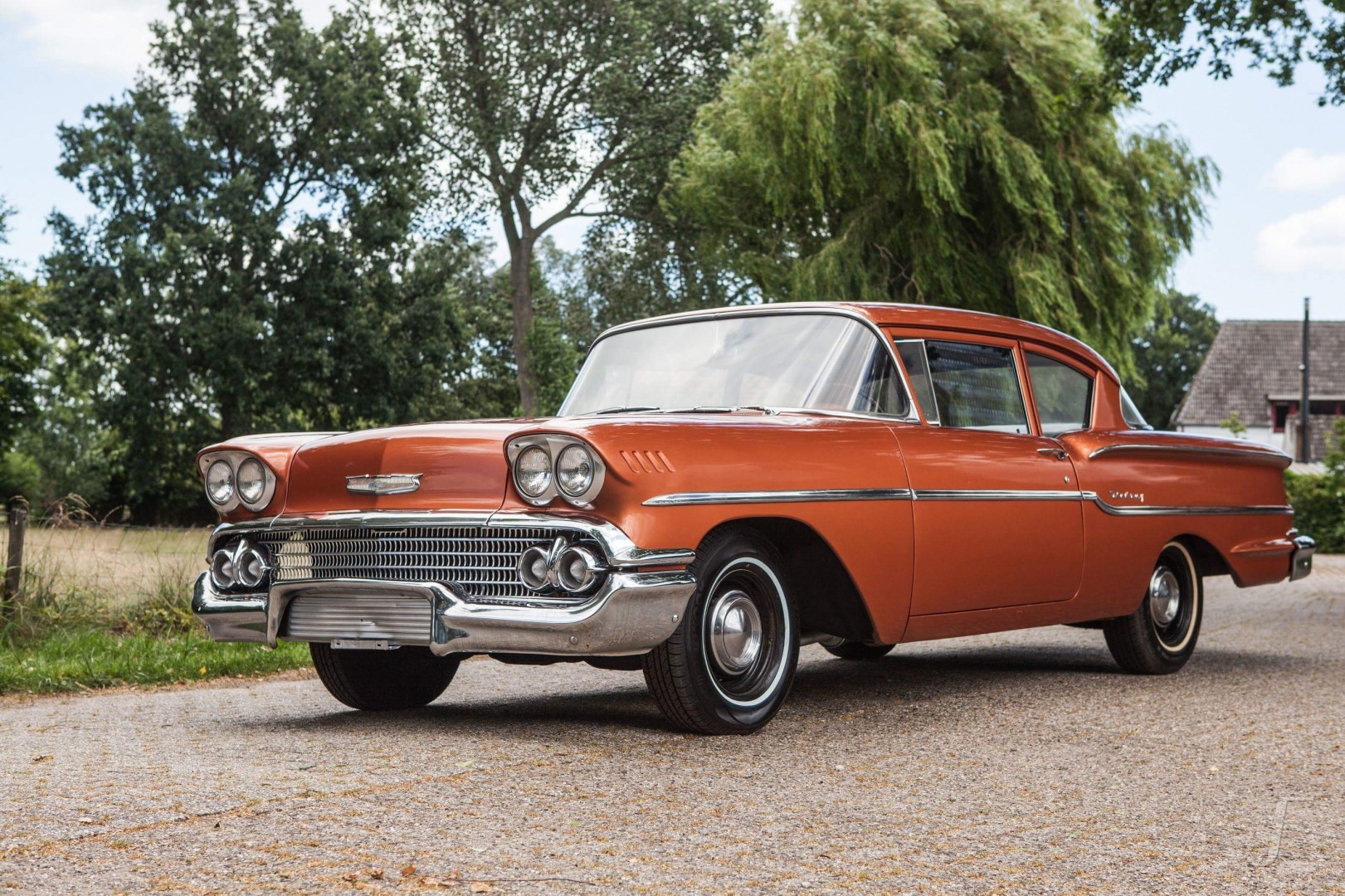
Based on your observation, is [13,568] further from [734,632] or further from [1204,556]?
[1204,556]

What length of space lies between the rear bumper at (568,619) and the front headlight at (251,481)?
661 mm

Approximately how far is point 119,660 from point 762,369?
4.35 meters

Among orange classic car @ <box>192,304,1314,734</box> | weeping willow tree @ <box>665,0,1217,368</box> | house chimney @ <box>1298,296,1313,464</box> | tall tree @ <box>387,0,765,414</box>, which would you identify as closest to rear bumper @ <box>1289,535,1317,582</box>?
orange classic car @ <box>192,304,1314,734</box>

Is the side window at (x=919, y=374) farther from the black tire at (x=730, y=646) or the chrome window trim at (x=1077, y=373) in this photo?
the black tire at (x=730, y=646)

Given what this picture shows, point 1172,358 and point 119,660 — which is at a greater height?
point 1172,358

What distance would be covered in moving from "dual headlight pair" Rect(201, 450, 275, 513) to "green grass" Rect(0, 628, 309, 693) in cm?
258

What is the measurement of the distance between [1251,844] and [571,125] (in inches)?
1414

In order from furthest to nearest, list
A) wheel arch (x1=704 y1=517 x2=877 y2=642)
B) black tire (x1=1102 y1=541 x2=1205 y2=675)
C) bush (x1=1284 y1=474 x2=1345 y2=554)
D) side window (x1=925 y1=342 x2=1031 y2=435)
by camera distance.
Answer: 1. bush (x1=1284 y1=474 x2=1345 y2=554)
2. black tire (x1=1102 y1=541 x2=1205 y2=675)
3. side window (x1=925 y1=342 x2=1031 y2=435)
4. wheel arch (x1=704 y1=517 x2=877 y2=642)

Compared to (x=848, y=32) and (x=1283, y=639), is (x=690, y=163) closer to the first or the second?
(x=848, y=32)

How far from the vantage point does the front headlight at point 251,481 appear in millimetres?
5426

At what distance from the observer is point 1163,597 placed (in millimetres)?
7637

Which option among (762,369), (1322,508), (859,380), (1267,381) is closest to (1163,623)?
(859,380)

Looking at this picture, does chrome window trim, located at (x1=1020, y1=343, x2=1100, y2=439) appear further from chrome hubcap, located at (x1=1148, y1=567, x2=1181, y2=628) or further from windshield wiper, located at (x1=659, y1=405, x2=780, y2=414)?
windshield wiper, located at (x1=659, y1=405, x2=780, y2=414)

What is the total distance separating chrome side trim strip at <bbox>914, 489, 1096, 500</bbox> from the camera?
19.2ft
